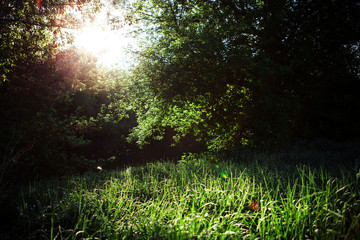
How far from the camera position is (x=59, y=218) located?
3414mm

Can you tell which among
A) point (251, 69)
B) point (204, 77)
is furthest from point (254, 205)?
point (251, 69)

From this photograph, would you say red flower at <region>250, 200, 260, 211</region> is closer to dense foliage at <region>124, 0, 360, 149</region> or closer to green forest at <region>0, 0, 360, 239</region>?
green forest at <region>0, 0, 360, 239</region>

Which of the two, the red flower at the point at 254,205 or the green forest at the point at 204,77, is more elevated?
the green forest at the point at 204,77

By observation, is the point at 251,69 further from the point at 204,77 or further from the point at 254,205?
the point at 254,205

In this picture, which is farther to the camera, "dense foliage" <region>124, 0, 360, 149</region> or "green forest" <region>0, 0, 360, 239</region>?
"dense foliage" <region>124, 0, 360, 149</region>

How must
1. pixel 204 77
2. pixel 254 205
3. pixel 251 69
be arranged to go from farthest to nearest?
pixel 251 69
pixel 204 77
pixel 254 205

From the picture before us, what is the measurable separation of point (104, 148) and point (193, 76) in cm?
1420

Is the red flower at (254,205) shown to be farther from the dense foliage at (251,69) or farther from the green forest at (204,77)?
the dense foliage at (251,69)

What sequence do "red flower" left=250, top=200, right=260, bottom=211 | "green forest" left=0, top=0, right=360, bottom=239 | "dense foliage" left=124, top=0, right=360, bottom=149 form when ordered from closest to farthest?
"red flower" left=250, top=200, right=260, bottom=211 < "green forest" left=0, top=0, right=360, bottom=239 < "dense foliage" left=124, top=0, right=360, bottom=149

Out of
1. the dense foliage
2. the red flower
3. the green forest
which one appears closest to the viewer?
the red flower

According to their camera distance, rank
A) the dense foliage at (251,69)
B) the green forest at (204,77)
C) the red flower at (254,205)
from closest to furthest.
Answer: the red flower at (254,205) < the green forest at (204,77) < the dense foliage at (251,69)

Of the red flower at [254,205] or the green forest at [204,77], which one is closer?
the red flower at [254,205]

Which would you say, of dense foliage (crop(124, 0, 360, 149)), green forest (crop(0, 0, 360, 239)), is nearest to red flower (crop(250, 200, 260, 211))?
green forest (crop(0, 0, 360, 239))

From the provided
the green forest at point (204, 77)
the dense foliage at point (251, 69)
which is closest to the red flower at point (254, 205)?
the green forest at point (204, 77)
